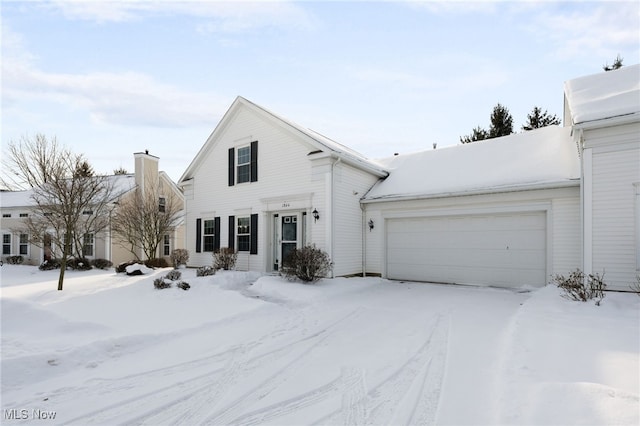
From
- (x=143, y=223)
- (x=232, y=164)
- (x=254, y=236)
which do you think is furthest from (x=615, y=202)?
(x=143, y=223)

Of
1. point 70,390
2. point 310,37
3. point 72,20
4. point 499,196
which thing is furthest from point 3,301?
point 499,196

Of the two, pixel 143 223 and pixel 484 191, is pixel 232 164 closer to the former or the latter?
pixel 143 223

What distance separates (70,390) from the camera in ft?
12.4

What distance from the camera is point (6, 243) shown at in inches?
854

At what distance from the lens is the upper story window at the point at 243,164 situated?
1321cm

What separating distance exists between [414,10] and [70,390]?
9.71 m

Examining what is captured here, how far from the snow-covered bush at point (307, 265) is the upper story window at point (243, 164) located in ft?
14.6

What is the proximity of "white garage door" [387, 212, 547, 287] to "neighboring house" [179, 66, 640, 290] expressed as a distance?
0.11 ft

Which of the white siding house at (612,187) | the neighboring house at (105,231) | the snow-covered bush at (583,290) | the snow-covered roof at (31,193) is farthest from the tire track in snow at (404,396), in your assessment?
the snow-covered roof at (31,193)

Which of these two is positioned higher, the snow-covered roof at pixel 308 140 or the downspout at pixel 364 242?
the snow-covered roof at pixel 308 140

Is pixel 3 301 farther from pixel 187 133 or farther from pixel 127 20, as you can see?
pixel 187 133

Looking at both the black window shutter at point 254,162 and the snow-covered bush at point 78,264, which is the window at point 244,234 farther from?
the snow-covered bush at point 78,264

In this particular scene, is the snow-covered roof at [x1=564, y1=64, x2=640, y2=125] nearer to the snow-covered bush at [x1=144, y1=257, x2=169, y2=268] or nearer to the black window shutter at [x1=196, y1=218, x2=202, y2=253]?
the black window shutter at [x1=196, y1=218, x2=202, y2=253]

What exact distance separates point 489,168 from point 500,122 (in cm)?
2169
